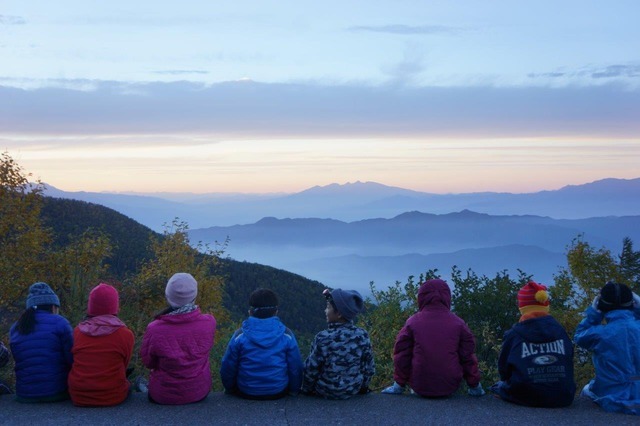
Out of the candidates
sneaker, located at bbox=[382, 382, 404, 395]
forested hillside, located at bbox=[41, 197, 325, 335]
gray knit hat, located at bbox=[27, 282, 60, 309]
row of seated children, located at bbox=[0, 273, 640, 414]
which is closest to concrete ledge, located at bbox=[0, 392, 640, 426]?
row of seated children, located at bbox=[0, 273, 640, 414]

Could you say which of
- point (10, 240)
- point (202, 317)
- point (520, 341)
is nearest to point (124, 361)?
point (202, 317)

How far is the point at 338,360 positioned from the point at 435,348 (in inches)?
38.6

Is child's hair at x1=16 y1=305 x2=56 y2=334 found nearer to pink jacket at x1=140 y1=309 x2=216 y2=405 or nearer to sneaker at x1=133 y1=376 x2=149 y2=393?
pink jacket at x1=140 y1=309 x2=216 y2=405

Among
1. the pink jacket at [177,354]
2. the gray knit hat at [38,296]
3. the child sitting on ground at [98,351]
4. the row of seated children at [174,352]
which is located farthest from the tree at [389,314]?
the gray knit hat at [38,296]

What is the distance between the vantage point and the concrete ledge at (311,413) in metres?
6.51

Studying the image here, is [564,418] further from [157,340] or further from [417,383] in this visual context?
[157,340]

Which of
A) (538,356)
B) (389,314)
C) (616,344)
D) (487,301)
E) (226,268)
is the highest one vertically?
(616,344)

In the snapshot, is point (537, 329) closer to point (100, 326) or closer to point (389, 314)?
point (100, 326)

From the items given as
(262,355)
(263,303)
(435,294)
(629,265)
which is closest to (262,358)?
(262,355)

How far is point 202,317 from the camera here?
700 cm

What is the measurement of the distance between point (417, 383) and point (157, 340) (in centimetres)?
266

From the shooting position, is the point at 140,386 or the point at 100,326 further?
the point at 140,386

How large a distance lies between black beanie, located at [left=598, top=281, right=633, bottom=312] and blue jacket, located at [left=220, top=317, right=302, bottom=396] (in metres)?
3.06

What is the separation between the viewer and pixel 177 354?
6.83 meters
